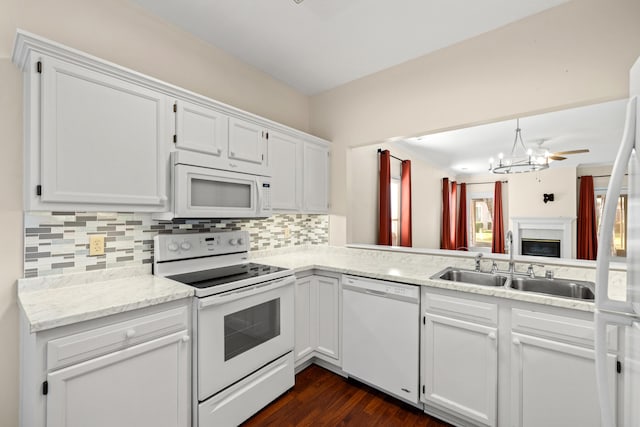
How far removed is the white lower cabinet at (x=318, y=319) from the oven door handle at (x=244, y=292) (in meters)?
0.27

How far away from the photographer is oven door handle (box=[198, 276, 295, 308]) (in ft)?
5.51

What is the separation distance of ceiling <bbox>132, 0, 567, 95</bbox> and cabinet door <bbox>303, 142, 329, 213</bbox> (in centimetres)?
83

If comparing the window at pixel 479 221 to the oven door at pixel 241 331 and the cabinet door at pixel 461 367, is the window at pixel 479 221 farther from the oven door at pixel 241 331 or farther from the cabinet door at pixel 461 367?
the oven door at pixel 241 331

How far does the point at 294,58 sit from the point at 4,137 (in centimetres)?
210

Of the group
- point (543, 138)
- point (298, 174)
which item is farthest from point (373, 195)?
point (543, 138)

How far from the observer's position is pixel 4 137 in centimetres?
151

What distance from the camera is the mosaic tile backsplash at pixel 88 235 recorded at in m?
1.58

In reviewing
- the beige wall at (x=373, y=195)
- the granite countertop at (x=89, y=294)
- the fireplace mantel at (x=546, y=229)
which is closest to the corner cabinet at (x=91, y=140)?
the granite countertop at (x=89, y=294)

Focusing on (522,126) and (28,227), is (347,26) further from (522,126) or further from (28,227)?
(522,126)

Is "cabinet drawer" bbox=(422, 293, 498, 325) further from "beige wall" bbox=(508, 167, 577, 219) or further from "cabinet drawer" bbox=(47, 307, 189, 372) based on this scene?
"beige wall" bbox=(508, 167, 577, 219)

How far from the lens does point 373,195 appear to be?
4.02 metres

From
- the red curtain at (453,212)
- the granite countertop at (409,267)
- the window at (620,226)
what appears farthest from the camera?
the red curtain at (453,212)

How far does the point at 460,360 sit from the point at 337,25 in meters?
2.50

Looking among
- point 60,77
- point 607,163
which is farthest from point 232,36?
point 607,163
